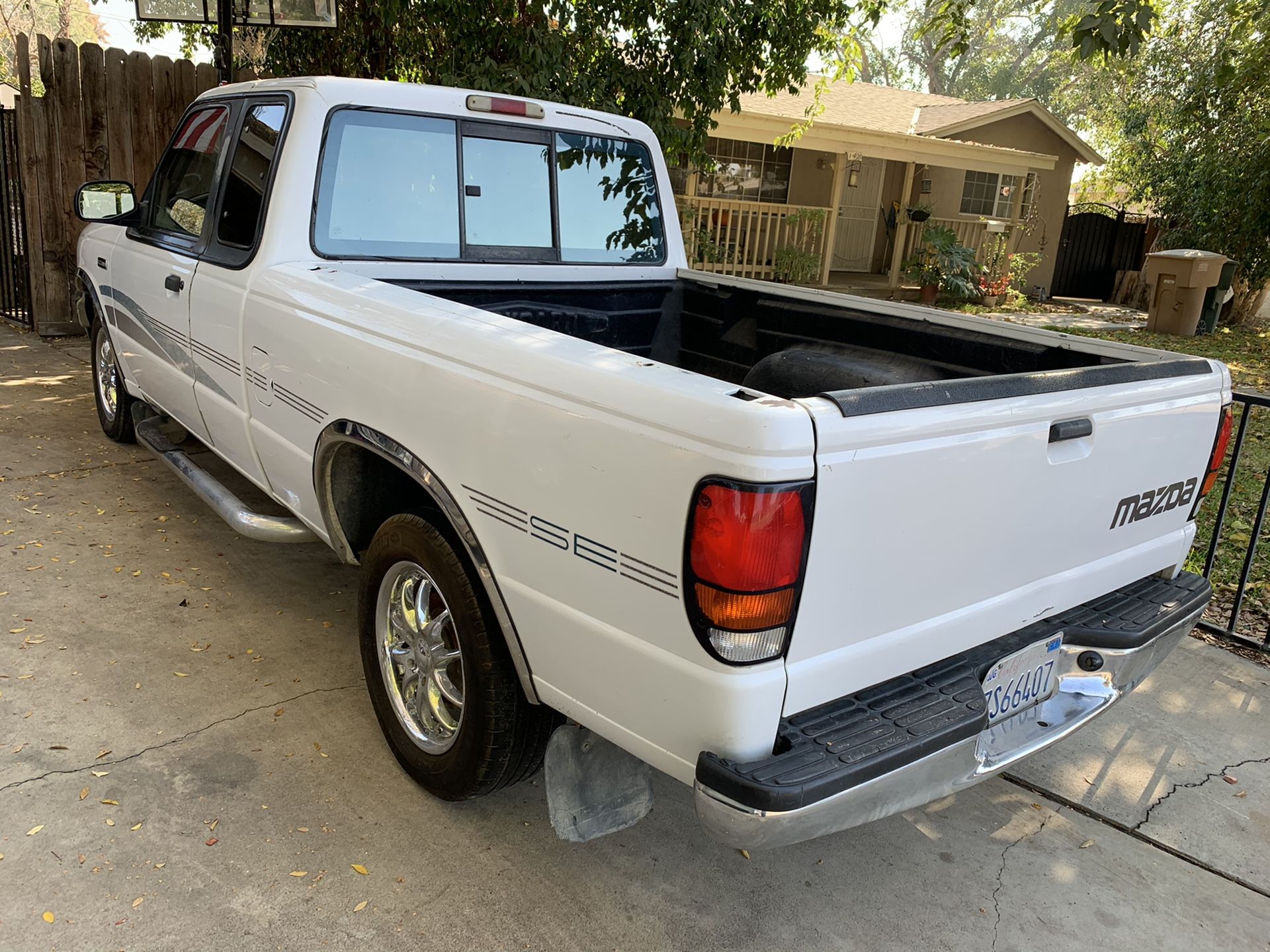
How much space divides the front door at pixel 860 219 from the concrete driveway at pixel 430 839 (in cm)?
1750

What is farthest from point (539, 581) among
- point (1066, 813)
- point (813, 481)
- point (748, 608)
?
point (1066, 813)

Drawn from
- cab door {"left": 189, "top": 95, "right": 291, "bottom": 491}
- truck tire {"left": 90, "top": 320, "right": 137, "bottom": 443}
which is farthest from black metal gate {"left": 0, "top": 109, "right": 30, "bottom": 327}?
cab door {"left": 189, "top": 95, "right": 291, "bottom": 491}

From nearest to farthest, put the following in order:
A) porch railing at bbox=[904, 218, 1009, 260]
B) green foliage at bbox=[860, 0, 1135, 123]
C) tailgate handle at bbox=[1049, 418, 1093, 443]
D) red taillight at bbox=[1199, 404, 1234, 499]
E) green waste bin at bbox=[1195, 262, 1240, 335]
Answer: tailgate handle at bbox=[1049, 418, 1093, 443] < red taillight at bbox=[1199, 404, 1234, 499] < green waste bin at bbox=[1195, 262, 1240, 335] < porch railing at bbox=[904, 218, 1009, 260] < green foliage at bbox=[860, 0, 1135, 123]

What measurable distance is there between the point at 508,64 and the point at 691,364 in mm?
3818

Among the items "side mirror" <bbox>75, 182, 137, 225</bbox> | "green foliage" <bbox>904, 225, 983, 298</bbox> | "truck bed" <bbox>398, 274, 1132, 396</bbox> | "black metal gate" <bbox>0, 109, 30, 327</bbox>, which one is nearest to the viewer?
"truck bed" <bbox>398, 274, 1132, 396</bbox>

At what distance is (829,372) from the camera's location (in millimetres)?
3225

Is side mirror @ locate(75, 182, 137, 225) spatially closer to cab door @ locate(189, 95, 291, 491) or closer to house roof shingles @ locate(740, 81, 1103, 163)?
cab door @ locate(189, 95, 291, 491)

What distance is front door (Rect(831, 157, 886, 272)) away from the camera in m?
20.3

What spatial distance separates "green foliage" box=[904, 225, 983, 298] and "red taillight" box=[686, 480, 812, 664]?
1649 cm

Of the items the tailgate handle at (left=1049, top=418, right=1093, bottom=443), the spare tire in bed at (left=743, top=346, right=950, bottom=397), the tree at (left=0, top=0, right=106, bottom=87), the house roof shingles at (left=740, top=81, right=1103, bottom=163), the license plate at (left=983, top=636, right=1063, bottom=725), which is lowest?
the license plate at (left=983, top=636, right=1063, bottom=725)

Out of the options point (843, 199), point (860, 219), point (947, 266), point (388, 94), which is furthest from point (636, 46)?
point (860, 219)

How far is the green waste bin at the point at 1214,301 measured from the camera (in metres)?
15.4

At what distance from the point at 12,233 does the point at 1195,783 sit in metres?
10.6

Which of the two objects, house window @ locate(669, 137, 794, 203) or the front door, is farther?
the front door
